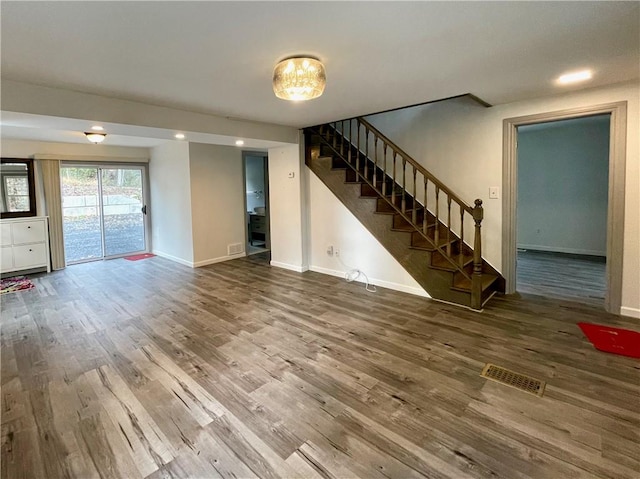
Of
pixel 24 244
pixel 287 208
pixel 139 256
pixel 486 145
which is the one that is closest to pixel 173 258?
pixel 139 256

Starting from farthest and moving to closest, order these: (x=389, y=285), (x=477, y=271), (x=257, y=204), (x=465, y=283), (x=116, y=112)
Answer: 1. (x=257, y=204)
2. (x=389, y=285)
3. (x=465, y=283)
4. (x=477, y=271)
5. (x=116, y=112)

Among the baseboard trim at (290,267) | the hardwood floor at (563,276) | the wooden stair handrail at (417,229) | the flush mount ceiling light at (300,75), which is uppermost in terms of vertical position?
the flush mount ceiling light at (300,75)

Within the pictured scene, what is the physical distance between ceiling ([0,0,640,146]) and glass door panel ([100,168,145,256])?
4255 mm

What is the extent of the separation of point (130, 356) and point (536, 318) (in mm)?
3861

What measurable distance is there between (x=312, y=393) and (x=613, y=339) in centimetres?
269

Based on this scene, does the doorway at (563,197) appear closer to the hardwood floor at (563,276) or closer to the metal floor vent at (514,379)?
the hardwood floor at (563,276)

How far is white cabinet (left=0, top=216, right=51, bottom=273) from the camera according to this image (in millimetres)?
5250

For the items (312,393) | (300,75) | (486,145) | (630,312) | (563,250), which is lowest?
(312,393)

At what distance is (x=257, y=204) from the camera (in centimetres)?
852

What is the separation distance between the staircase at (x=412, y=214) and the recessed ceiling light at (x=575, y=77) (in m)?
1.32

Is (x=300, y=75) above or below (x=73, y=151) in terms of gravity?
below

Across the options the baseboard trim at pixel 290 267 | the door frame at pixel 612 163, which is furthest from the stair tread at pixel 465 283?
the baseboard trim at pixel 290 267

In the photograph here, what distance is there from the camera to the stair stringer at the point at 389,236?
379cm

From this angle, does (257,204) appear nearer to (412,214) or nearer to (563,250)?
(412,214)
